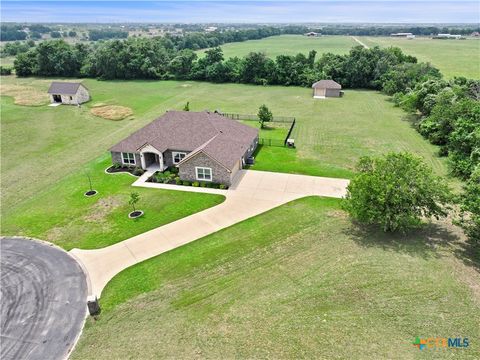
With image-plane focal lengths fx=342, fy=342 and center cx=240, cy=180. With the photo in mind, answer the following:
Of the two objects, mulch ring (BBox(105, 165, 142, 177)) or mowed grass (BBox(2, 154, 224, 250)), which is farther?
mulch ring (BBox(105, 165, 142, 177))

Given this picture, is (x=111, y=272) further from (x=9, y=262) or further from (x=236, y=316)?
(x=236, y=316)

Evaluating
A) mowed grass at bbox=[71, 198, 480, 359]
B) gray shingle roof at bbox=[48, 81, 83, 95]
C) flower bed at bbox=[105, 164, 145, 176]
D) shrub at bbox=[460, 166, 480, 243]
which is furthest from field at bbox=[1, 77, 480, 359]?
gray shingle roof at bbox=[48, 81, 83, 95]

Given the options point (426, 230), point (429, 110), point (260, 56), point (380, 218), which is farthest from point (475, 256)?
point (260, 56)

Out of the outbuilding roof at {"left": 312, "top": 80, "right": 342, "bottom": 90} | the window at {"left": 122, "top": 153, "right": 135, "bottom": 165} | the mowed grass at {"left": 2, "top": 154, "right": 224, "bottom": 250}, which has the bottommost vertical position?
the mowed grass at {"left": 2, "top": 154, "right": 224, "bottom": 250}

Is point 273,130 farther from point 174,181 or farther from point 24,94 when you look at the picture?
point 24,94

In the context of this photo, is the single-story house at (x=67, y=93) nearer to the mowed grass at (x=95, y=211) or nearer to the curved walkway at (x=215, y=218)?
the mowed grass at (x=95, y=211)

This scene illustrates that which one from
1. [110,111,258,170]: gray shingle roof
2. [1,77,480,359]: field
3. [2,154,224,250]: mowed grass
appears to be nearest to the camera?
[1,77,480,359]: field

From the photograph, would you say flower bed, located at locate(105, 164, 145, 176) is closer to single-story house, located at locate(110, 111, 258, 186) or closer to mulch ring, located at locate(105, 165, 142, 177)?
mulch ring, located at locate(105, 165, 142, 177)

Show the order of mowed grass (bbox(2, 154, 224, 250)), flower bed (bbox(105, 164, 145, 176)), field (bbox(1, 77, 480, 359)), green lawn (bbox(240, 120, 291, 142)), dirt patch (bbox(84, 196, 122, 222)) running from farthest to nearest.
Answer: green lawn (bbox(240, 120, 291, 142)), flower bed (bbox(105, 164, 145, 176)), dirt patch (bbox(84, 196, 122, 222)), mowed grass (bbox(2, 154, 224, 250)), field (bbox(1, 77, 480, 359))
